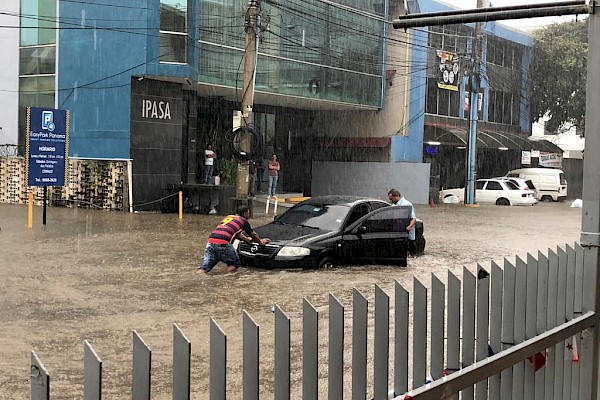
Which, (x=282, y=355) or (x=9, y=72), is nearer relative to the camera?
(x=282, y=355)

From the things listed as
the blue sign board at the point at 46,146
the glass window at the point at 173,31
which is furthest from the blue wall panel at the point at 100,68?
the blue sign board at the point at 46,146

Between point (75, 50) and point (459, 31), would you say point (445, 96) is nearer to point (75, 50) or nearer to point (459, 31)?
point (459, 31)

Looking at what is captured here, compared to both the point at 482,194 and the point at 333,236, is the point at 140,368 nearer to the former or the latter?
the point at 333,236

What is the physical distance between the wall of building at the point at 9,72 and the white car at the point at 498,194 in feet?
63.9

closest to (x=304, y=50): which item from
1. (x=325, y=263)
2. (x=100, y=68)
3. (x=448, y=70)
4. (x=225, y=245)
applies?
(x=100, y=68)

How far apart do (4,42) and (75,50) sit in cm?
422

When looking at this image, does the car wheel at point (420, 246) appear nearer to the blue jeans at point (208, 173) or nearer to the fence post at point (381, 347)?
the fence post at point (381, 347)

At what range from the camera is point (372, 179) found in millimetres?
40688

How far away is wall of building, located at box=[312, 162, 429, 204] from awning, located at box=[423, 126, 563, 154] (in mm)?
2907

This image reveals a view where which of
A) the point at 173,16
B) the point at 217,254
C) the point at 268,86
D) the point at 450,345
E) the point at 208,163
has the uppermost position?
the point at 173,16

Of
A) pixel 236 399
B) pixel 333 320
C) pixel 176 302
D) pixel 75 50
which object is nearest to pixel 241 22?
pixel 75 50

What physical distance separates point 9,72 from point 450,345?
1201 inches

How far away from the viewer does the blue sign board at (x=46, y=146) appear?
2156cm

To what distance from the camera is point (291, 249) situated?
14.2 metres
